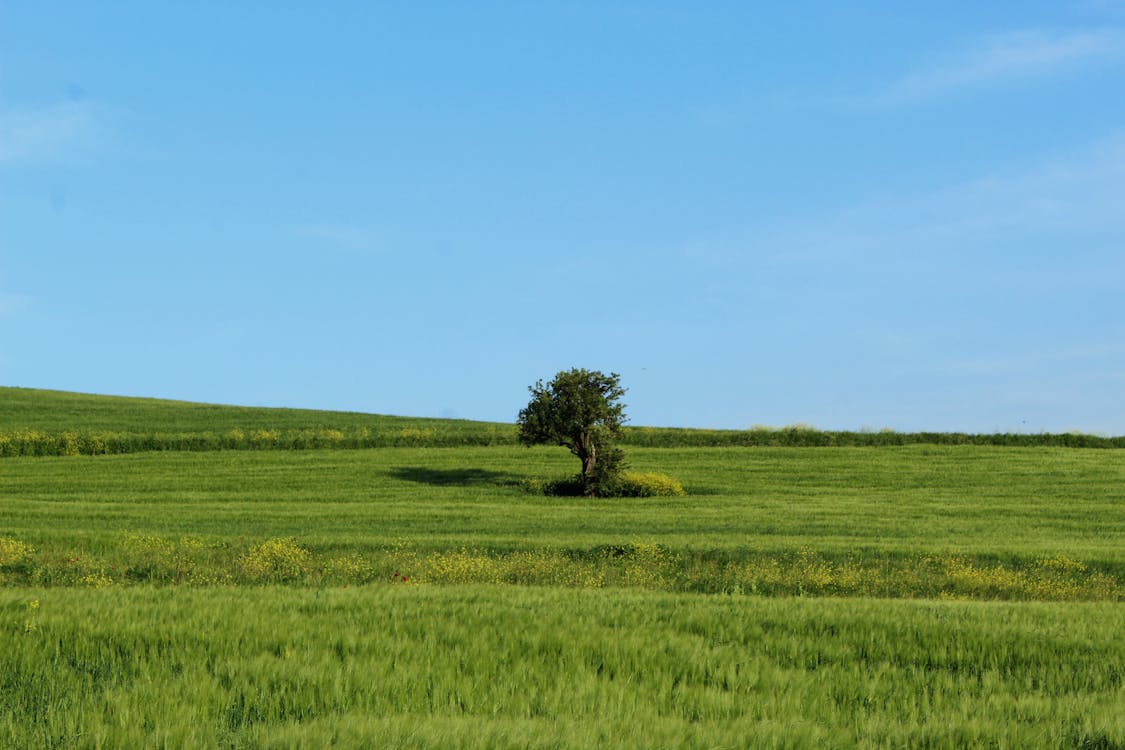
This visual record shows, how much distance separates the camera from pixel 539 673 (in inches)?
366

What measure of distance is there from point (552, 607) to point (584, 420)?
31.2m

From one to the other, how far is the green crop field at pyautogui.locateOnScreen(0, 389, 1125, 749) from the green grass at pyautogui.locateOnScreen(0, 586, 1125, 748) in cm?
4

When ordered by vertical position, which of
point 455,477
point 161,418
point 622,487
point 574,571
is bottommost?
point 574,571

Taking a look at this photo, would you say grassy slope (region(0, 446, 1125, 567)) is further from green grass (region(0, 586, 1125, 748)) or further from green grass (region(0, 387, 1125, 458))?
green grass (region(0, 586, 1125, 748))

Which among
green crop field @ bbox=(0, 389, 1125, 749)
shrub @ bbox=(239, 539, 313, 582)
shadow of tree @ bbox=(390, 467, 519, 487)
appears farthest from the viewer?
shadow of tree @ bbox=(390, 467, 519, 487)

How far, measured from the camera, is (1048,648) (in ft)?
A: 37.1

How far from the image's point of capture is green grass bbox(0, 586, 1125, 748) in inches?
288

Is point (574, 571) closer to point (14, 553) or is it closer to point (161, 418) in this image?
point (14, 553)

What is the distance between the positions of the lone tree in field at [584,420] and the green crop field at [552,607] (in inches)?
97.7

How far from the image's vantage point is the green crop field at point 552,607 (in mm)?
7844

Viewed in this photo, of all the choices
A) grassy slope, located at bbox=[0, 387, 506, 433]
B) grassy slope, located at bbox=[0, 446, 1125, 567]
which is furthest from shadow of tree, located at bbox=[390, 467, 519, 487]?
grassy slope, located at bbox=[0, 387, 506, 433]

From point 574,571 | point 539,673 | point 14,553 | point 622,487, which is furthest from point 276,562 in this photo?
point 622,487

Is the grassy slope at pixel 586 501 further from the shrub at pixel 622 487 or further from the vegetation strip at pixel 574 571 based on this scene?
the shrub at pixel 622 487

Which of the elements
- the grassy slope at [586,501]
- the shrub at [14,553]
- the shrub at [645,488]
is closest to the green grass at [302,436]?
the grassy slope at [586,501]
